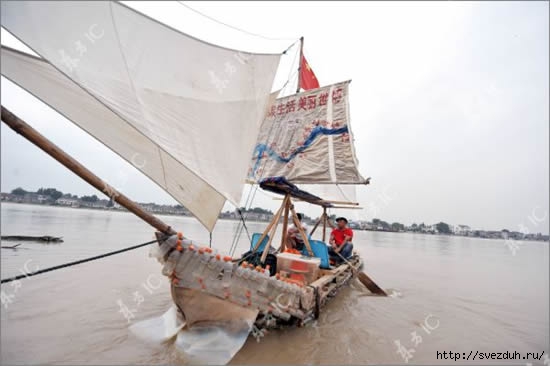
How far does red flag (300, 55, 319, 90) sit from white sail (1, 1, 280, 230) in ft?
19.6

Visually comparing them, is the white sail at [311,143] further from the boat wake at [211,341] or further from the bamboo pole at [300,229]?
the boat wake at [211,341]

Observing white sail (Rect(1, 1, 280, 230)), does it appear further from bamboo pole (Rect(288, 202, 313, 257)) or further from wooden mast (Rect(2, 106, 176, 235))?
bamboo pole (Rect(288, 202, 313, 257))

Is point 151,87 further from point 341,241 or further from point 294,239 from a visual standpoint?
point 341,241

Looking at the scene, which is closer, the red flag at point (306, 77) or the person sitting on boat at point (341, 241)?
the person sitting on boat at point (341, 241)

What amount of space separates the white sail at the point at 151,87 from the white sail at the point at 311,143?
418 centimetres

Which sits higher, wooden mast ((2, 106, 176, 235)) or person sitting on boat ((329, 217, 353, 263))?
wooden mast ((2, 106, 176, 235))

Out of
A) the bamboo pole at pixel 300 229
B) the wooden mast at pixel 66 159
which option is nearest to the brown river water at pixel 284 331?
the bamboo pole at pixel 300 229

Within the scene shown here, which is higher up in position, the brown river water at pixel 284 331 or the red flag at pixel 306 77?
Result: the red flag at pixel 306 77

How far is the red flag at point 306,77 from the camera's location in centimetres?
991

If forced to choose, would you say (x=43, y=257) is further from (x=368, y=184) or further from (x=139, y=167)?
(x=368, y=184)

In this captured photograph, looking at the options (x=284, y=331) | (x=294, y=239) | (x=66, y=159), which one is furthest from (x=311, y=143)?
(x=66, y=159)

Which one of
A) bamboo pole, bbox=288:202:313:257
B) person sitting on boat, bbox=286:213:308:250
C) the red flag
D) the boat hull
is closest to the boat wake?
the boat hull

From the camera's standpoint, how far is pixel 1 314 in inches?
192

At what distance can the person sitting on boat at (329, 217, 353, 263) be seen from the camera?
811 cm
